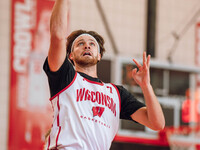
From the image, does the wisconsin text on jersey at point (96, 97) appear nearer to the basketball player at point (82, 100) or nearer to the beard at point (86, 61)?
the basketball player at point (82, 100)

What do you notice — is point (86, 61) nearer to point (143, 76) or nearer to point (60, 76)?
point (60, 76)

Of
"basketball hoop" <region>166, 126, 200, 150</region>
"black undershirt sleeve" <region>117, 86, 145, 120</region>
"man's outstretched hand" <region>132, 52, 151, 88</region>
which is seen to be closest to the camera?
"man's outstretched hand" <region>132, 52, 151, 88</region>

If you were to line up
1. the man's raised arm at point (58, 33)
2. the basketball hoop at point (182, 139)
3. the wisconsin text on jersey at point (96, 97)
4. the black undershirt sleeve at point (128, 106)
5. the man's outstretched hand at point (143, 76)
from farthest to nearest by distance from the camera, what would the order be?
the basketball hoop at point (182, 139) < the black undershirt sleeve at point (128, 106) < the man's outstretched hand at point (143, 76) < the wisconsin text on jersey at point (96, 97) < the man's raised arm at point (58, 33)

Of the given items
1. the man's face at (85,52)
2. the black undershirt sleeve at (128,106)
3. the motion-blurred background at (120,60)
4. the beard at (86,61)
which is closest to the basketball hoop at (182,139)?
the motion-blurred background at (120,60)

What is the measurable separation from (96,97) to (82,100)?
0.12 m

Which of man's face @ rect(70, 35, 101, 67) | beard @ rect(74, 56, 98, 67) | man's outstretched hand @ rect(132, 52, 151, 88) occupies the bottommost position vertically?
man's outstretched hand @ rect(132, 52, 151, 88)

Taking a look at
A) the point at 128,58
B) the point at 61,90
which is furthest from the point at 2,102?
the point at 61,90

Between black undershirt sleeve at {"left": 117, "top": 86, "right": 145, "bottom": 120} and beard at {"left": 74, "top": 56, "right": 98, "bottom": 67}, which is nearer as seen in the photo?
beard at {"left": 74, "top": 56, "right": 98, "bottom": 67}

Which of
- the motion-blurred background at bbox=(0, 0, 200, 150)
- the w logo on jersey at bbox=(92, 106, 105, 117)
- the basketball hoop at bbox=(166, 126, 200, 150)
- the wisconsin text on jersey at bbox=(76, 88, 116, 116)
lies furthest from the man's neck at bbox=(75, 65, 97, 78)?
the basketball hoop at bbox=(166, 126, 200, 150)

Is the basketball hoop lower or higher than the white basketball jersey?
lower

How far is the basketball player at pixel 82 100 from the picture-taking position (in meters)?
2.41

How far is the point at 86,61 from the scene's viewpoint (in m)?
2.69

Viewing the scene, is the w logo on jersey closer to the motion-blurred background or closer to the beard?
the beard

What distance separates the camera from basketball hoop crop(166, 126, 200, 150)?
8.12 m
